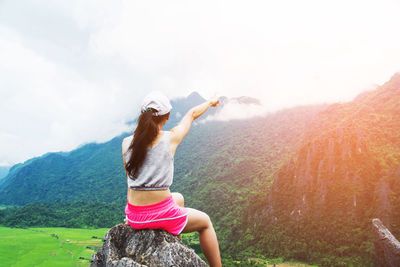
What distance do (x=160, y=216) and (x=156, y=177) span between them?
18.7 inches

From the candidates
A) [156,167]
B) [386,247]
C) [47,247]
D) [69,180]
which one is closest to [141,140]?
[156,167]

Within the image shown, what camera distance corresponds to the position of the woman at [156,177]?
8.49 ft

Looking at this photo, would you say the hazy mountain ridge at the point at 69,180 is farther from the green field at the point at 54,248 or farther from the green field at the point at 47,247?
the green field at the point at 54,248

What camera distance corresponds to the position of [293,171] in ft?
196

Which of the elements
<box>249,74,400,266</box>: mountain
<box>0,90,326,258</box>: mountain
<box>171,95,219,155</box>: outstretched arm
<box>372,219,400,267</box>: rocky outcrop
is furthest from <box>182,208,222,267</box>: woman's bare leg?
<box>0,90,326,258</box>: mountain

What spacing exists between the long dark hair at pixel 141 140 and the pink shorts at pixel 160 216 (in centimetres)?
44

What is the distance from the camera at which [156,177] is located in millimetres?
2643

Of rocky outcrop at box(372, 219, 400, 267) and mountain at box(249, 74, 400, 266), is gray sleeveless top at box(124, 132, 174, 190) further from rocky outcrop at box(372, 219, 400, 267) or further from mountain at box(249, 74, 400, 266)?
mountain at box(249, 74, 400, 266)

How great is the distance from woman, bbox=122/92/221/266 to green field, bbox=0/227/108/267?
59793 mm

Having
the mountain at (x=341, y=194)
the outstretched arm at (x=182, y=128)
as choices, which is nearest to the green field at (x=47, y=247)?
the mountain at (x=341, y=194)

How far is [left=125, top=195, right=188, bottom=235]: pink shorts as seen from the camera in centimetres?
274

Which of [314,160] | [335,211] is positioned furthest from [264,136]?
[335,211]

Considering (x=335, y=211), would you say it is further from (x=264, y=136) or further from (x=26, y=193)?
(x=26, y=193)

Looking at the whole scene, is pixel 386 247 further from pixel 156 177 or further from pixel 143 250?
pixel 156 177
